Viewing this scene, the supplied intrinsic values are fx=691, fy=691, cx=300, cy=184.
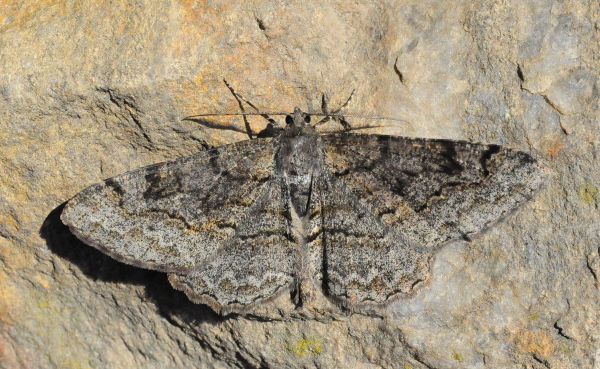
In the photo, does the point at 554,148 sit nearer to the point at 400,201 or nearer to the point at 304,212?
the point at 400,201

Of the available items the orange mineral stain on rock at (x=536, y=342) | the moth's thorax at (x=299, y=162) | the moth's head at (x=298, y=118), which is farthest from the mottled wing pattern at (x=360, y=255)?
the orange mineral stain on rock at (x=536, y=342)

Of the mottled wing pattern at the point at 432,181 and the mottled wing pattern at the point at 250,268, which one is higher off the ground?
the mottled wing pattern at the point at 432,181

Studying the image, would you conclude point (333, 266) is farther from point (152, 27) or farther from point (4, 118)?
point (4, 118)

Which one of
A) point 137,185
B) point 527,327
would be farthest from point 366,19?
point 527,327

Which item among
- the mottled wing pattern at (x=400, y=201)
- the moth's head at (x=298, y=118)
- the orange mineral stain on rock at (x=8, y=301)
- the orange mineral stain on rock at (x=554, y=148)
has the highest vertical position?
the orange mineral stain on rock at (x=554, y=148)

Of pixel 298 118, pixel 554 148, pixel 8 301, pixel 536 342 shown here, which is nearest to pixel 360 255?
pixel 298 118

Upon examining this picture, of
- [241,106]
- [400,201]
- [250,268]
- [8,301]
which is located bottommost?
[8,301]

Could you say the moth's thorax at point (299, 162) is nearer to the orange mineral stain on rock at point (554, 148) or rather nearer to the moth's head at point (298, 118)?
the moth's head at point (298, 118)
